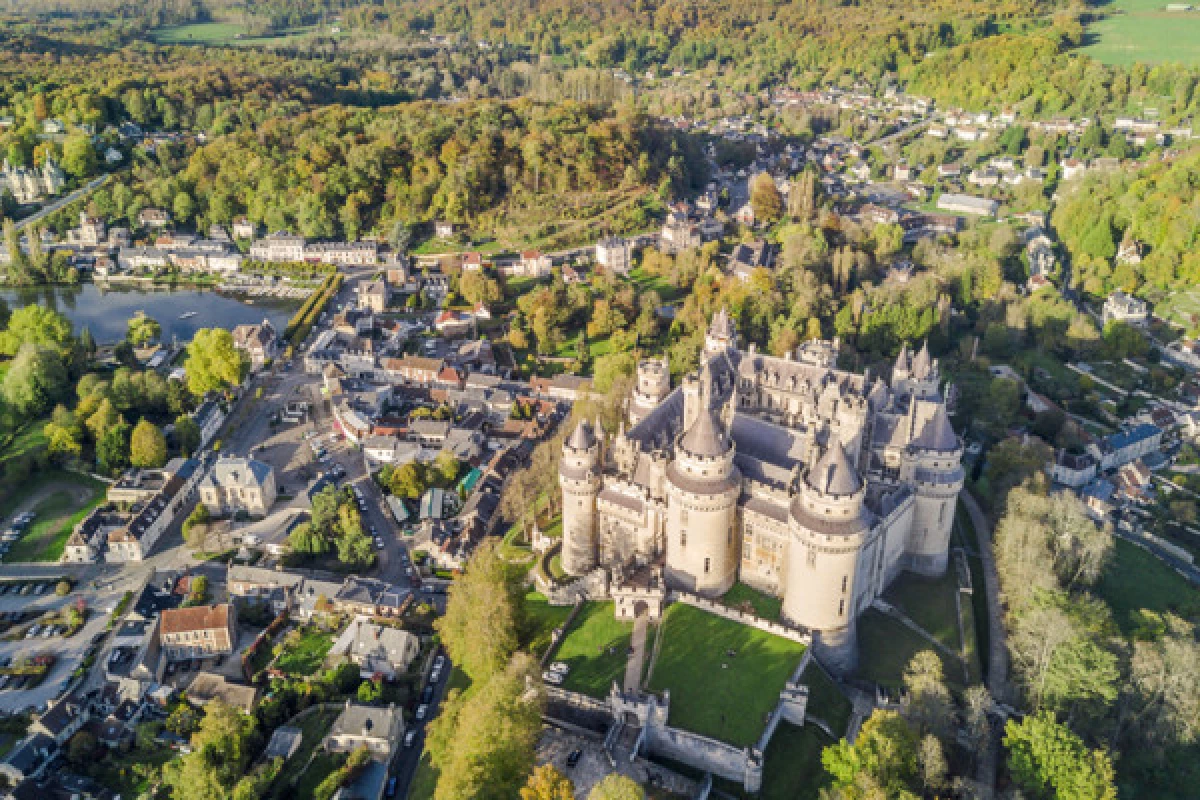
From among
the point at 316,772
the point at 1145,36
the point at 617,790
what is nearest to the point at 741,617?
the point at 617,790

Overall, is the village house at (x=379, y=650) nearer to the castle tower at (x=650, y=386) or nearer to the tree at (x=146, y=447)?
the castle tower at (x=650, y=386)

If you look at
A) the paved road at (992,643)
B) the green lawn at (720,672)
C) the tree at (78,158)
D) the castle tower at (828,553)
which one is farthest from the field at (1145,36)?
the tree at (78,158)

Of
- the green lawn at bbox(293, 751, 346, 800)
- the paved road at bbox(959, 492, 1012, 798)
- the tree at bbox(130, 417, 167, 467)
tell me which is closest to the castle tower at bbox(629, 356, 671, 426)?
the paved road at bbox(959, 492, 1012, 798)

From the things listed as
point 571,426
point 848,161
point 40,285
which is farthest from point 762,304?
point 40,285

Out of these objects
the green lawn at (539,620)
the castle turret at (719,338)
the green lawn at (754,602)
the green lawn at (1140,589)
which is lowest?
the green lawn at (1140,589)

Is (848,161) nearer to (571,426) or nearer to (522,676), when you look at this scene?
(571,426)
